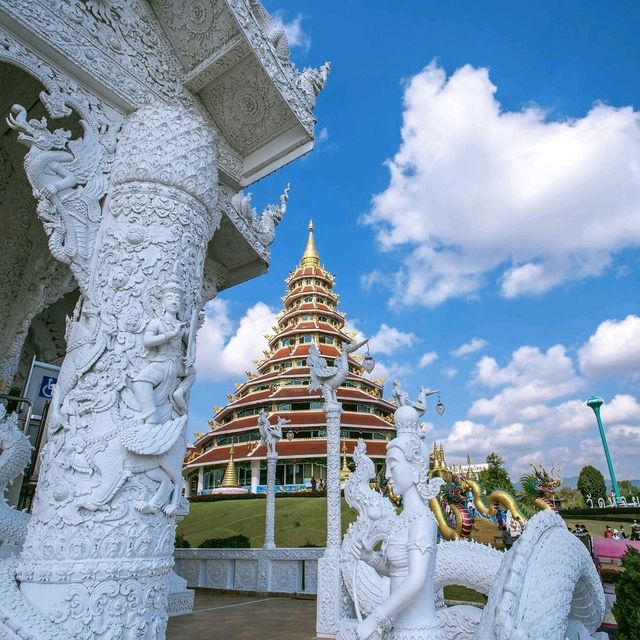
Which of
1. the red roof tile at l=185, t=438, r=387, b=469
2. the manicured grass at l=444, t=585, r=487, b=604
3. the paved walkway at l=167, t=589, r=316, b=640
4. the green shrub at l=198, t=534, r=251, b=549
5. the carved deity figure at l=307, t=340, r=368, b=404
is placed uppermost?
the red roof tile at l=185, t=438, r=387, b=469

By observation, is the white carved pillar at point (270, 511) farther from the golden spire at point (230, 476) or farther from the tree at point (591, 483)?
the tree at point (591, 483)

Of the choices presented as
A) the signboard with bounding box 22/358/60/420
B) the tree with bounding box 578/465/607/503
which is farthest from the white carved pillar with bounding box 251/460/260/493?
the tree with bounding box 578/465/607/503

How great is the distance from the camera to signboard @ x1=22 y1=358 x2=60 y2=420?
5.63 meters

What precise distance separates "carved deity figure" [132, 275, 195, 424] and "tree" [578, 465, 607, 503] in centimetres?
3895

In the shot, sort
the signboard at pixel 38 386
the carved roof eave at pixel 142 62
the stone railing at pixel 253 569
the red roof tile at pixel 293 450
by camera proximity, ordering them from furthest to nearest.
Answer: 1. the red roof tile at pixel 293 450
2. the stone railing at pixel 253 569
3. the signboard at pixel 38 386
4. the carved roof eave at pixel 142 62

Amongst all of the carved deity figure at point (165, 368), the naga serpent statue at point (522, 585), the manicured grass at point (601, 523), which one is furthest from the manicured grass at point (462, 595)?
the manicured grass at point (601, 523)

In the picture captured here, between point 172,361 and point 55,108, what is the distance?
1.98m

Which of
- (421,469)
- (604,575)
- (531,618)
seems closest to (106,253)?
(421,469)

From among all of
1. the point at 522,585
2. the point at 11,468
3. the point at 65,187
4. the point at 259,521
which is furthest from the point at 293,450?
the point at 522,585

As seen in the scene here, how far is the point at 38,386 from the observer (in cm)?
570

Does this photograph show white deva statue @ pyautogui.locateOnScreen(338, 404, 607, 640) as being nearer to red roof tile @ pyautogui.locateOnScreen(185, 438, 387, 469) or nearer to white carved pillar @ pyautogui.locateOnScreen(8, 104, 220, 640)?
white carved pillar @ pyautogui.locateOnScreen(8, 104, 220, 640)

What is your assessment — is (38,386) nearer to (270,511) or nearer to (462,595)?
(270,511)

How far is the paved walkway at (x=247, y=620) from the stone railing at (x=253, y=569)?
0.33m

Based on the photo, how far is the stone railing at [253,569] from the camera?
838 centimetres
